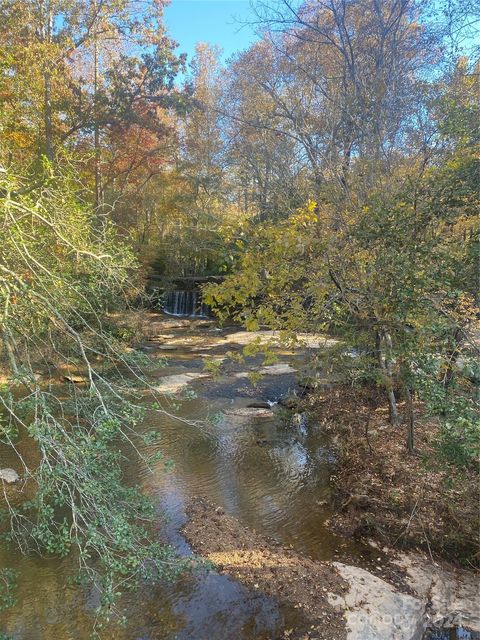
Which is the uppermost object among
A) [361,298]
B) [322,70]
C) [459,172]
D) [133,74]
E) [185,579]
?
[133,74]

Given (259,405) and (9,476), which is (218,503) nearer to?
(9,476)

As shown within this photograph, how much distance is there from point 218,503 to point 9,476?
2981 mm

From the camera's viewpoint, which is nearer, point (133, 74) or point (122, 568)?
point (122, 568)

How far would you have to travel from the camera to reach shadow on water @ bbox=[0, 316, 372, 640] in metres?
3.88

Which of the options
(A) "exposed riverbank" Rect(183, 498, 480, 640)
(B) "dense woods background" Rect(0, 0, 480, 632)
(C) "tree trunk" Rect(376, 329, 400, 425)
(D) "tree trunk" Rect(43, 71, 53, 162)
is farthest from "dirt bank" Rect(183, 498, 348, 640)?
(D) "tree trunk" Rect(43, 71, 53, 162)

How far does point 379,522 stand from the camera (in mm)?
5148

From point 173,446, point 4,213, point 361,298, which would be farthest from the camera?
point 173,446

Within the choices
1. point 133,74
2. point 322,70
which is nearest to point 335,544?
point 322,70

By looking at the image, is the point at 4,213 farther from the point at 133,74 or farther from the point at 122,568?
the point at 133,74

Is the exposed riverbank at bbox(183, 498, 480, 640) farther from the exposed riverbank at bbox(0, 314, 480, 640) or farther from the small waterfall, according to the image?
the small waterfall

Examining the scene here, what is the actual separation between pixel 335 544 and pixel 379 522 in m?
0.62

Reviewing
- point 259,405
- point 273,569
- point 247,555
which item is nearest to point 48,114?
point 259,405

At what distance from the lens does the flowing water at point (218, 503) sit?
3.88 metres

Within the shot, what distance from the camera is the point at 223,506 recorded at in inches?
228
